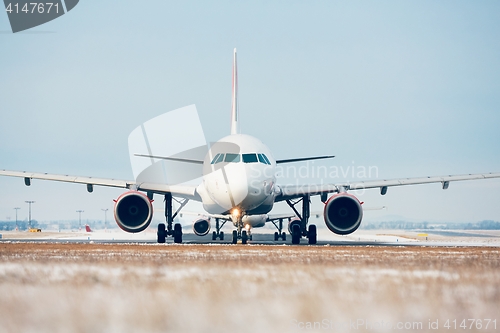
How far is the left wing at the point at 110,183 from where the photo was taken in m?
29.1

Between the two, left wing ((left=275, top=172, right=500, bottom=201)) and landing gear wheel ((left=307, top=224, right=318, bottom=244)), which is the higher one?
left wing ((left=275, top=172, right=500, bottom=201))

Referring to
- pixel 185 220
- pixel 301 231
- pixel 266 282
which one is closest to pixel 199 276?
pixel 266 282

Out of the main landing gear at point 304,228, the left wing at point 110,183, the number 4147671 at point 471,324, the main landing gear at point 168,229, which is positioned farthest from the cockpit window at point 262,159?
the number 4147671 at point 471,324

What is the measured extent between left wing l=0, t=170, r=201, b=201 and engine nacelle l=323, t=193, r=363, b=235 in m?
6.24

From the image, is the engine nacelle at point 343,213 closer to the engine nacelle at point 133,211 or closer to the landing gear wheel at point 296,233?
Answer: the landing gear wheel at point 296,233

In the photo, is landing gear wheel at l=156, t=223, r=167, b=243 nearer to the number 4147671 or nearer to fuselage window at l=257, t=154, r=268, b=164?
fuselage window at l=257, t=154, r=268, b=164

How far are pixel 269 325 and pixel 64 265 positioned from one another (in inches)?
273

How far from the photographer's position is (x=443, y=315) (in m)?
5.92

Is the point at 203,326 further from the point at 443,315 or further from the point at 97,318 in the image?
the point at 443,315

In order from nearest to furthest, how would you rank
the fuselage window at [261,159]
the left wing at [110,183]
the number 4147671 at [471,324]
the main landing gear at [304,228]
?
the number 4147671 at [471,324]
the fuselage window at [261,159]
the left wing at [110,183]
the main landing gear at [304,228]

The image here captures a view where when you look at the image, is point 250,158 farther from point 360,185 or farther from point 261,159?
point 360,185

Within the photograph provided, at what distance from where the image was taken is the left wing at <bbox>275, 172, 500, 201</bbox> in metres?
29.1

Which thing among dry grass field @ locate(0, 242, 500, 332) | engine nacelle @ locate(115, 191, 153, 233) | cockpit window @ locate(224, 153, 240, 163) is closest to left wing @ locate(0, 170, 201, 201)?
A: engine nacelle @ locate(115, 191, 153, 233)

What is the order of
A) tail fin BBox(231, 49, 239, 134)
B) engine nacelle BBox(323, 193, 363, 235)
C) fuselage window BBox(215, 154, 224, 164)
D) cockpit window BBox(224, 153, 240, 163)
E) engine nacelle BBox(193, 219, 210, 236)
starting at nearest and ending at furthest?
cockpit window BBox(224, 153, 240, 163) < fuselage window BBox(215, 154, 224, 164) < engine nacelle BBox(323, 193, 363, 235) < tail fin BBox(231, 49, 239, 134) < engine nacelle BBox(193, 219, 210, 236)
